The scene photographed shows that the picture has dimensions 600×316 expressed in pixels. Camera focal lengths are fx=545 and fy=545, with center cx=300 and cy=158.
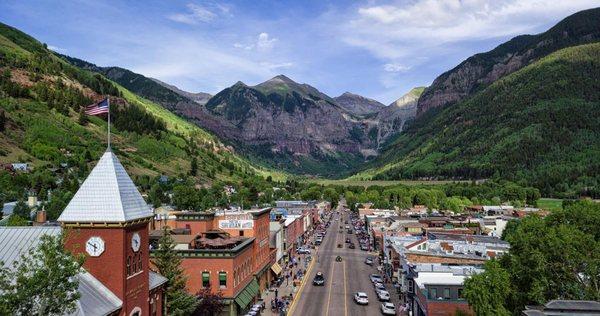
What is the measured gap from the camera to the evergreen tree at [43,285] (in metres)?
20.9

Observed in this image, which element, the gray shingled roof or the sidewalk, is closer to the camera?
the gray shingled roof

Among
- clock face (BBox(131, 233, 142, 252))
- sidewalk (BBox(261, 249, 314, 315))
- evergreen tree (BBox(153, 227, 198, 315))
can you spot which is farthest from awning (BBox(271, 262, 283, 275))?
clock face (BBox(131, 233, 142, 252))

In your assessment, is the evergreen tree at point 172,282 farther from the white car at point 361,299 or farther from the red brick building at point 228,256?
the white car at point 361,299

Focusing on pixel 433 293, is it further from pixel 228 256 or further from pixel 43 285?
pixel 43 285

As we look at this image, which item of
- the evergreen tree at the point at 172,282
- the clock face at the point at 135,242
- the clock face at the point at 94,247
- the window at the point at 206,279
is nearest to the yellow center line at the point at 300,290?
the window at the point at 206,279

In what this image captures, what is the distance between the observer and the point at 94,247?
31984 millimetres

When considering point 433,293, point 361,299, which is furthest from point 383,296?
point 433,293

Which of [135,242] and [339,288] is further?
[339,288]

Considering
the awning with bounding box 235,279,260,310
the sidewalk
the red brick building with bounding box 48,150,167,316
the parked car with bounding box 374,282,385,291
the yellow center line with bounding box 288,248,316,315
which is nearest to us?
the red brick building with bounding box 48,150,167,316

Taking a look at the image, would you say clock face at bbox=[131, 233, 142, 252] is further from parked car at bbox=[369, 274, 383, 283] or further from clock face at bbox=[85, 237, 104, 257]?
parked car at bbox=[369, 274, 383, 283]

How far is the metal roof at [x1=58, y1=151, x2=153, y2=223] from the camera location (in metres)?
32.1

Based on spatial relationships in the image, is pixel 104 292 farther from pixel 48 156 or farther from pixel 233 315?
pixel 48 156

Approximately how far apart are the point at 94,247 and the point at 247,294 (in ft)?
115

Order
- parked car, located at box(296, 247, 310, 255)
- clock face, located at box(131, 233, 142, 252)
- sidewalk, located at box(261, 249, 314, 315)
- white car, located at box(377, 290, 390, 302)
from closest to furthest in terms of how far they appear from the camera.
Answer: clock face, located at box(131, 233, 142, 252) → sidewalk, located at box(261, 249, 314, 315) → white car, located at box(377, 290, 390, 302) → parked car, located at box(296, 247, 310, 255)
